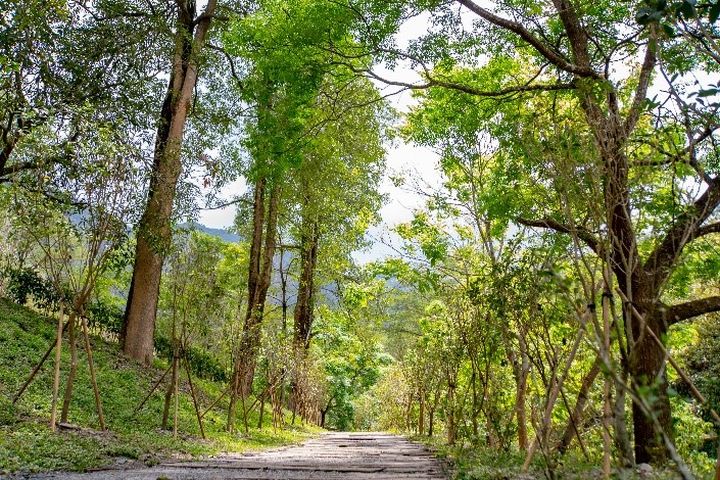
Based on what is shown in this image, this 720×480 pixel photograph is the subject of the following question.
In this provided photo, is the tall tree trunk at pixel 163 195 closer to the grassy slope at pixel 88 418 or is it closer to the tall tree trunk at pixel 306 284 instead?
the grassy slope at pixel 88 418

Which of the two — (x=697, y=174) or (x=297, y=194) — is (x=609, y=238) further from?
(x=297, y=194)

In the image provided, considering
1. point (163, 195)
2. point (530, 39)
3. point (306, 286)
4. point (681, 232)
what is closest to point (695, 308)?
point (681, 232)

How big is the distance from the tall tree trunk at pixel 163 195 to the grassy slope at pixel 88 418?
719 mm

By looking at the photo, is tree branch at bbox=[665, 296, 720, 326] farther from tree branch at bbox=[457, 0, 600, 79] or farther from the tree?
tree branch at bbox=[457, 0, 600, 79]

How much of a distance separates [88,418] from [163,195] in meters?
4.43

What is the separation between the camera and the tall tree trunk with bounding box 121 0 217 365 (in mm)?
11008

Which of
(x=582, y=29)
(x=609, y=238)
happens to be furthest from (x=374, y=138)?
(x=609, y=238)

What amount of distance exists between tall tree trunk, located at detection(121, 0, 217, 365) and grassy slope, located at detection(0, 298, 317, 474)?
719mm

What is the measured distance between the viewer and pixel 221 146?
14766mm

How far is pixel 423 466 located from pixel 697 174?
13.5 ft

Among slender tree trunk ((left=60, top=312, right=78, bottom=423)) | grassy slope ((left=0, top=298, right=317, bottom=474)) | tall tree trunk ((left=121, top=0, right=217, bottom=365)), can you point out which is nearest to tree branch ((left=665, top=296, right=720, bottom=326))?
grassy slope ((left=0, top=298, right=317, bottom=474))

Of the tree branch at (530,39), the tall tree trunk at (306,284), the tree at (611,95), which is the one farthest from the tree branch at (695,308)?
the tall tree trunk at (306,284)

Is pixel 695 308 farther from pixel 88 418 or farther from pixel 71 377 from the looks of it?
pixel 88 418

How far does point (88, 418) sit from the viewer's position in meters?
7.95
